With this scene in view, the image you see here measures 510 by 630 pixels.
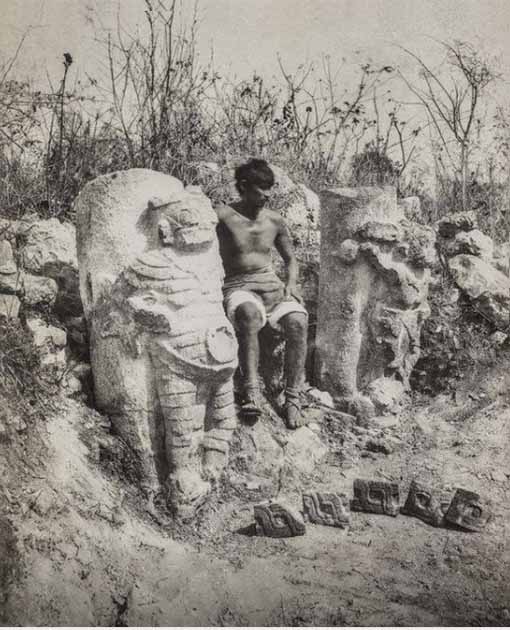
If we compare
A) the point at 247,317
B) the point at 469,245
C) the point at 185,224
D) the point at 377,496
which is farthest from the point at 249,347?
the point at 469,245

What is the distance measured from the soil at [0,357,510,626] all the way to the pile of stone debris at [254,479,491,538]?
51mm

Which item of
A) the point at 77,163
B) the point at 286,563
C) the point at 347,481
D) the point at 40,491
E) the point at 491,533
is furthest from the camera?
the point at 77,163

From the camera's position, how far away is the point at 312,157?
5.84 m

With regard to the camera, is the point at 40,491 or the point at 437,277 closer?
the point at 40,491

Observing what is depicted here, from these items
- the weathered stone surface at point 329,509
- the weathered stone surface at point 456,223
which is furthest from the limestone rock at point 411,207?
the weathered stone surface at point 329,509

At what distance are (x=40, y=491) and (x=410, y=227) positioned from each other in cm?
291

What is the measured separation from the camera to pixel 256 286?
14.2 ft

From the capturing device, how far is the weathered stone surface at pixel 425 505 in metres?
3.94

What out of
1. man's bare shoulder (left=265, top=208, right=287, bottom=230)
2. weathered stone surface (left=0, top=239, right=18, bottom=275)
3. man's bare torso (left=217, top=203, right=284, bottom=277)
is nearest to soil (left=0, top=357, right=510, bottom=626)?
weathered stone surface (left=0, top=239, right=18, bottom=275)

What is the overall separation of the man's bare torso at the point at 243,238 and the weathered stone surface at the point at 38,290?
3.46ft

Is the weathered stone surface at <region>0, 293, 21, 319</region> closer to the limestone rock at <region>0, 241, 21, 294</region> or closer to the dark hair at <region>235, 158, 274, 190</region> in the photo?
the limestone rock at <region>0, 241, 21, 294</region>

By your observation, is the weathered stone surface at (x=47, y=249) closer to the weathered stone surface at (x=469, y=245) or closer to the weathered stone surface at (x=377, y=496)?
the weathered stone surface at (x=377, y=496)

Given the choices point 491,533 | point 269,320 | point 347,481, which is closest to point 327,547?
point 347,481

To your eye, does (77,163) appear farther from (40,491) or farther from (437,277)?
(437,277)
